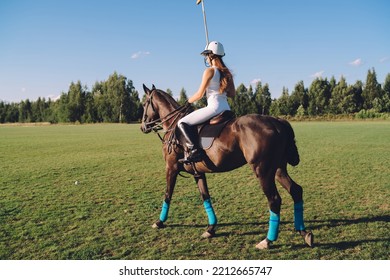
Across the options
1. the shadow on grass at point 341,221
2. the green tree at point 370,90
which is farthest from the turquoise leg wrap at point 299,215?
the green tree at point 370,90

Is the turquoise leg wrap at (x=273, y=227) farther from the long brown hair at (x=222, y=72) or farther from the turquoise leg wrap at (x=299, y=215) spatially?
the long brown hair at (x=222, y=72)

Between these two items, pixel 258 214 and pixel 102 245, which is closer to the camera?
pixel 102 245

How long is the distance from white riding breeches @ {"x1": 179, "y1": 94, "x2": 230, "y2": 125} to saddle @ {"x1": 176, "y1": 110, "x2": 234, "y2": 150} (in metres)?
0.09

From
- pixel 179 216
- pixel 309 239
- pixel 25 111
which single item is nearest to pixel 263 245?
pixel 309 239

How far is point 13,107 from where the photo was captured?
102 meters

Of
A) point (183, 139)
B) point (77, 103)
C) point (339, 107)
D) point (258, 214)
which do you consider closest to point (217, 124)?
point (183, 139)

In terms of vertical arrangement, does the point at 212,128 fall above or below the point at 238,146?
above

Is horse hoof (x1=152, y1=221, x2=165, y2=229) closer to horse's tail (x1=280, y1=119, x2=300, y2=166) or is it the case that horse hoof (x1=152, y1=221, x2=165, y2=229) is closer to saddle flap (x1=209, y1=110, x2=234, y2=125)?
saddle flap (x1=209, y1=110, x2=234, y2=125)

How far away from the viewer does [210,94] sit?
4.97 meters

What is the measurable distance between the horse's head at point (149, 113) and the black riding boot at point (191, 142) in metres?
1.16

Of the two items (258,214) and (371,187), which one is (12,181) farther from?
(371,187)

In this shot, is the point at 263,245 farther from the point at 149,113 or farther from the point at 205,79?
the point at 149,113

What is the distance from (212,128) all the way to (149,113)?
5.39 feet
